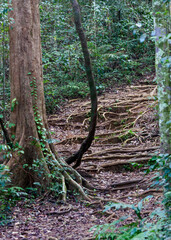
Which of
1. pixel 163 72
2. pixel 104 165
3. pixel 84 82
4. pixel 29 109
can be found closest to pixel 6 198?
pixel 29 109

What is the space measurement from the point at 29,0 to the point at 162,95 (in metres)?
3.90

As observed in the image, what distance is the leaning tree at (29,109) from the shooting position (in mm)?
5551

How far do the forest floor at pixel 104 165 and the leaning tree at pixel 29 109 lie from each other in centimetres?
45

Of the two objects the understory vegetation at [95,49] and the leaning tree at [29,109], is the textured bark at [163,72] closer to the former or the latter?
the leaning tree at [29,109]

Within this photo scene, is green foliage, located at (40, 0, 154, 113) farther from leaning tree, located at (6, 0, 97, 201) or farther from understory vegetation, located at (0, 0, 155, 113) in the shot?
leaning tree, located at (6, 0, 97, 201)

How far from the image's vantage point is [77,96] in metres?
13.4

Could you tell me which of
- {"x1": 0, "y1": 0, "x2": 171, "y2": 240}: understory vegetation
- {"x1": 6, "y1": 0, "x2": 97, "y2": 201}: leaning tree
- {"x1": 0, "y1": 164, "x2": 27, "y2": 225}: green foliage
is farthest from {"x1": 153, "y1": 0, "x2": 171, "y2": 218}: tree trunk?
{"x1": 6, "y1": 0, "x2": 97, "y2": 201}: leaning tree

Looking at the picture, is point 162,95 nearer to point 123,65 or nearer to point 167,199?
point 167,199

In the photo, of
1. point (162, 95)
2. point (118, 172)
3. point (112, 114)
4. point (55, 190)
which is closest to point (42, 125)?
point (55, 190)

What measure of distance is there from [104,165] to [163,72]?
420 centimetres

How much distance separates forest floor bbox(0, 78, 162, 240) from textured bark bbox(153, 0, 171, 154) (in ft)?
1.59

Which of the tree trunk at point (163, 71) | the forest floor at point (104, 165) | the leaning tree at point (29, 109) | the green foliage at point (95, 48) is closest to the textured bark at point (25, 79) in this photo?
the leaning tree at point (29, 109)

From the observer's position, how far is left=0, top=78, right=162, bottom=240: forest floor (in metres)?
4.52

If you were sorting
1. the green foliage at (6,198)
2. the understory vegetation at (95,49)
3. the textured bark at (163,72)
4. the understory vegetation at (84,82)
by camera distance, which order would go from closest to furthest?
the textured bark at (163,72) → the green foliage at (6,198) → the understory vegetation at (84,82) → the understory vegetation at (95,49)
